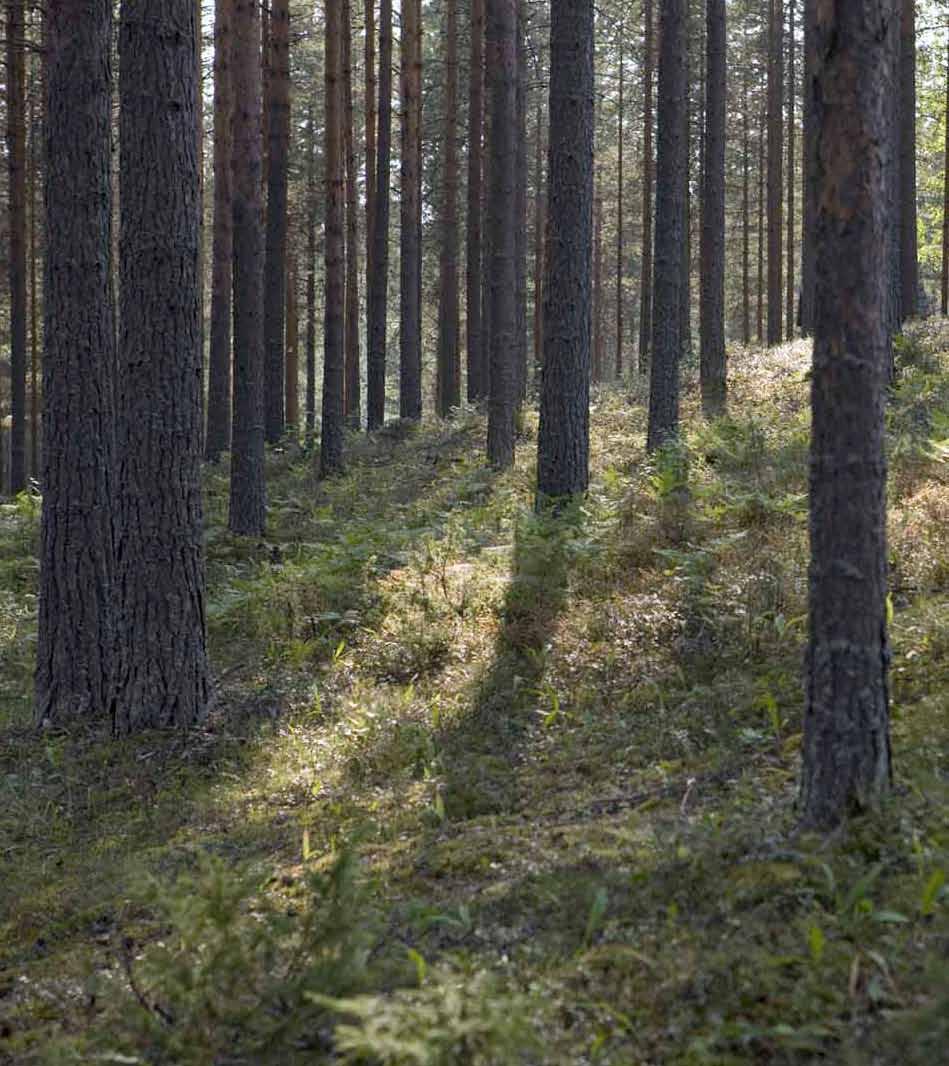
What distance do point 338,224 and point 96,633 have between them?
42.8 feet

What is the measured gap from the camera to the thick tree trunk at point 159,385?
7734 mm

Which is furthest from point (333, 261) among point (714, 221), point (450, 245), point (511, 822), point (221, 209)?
point (511, 822)

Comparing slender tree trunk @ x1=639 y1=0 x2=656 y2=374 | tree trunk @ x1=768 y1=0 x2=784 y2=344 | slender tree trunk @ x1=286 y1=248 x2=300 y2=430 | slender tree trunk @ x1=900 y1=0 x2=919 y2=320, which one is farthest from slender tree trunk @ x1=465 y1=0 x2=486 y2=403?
slender tree trunk @ x1=286 y1=248 x2=300 y2=430

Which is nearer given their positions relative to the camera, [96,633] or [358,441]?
[96,633]

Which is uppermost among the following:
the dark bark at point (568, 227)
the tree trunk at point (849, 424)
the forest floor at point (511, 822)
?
the dark bark at point (568, 227)

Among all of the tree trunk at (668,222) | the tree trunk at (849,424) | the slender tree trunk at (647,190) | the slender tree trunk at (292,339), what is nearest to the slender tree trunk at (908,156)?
the slender tree trunk at (647,190)

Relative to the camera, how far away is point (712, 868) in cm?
455

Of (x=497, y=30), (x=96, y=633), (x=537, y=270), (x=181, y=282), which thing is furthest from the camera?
(x=537, y=270)

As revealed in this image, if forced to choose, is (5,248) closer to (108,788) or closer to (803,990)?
(108,788)

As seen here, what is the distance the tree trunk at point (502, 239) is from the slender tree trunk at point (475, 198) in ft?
24.8

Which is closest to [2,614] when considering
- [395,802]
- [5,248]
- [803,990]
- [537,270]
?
[395,802]

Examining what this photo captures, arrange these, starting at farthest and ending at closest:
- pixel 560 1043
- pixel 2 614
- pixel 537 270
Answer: pixel 537 270 → pixel 2 614 → pixel 560 1043

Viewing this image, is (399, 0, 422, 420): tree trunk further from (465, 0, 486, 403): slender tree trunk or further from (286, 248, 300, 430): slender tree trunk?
(286, 248, 300, 430): slender tree trunk

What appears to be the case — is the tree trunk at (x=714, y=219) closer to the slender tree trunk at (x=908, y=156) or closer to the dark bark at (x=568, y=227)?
the slender tree trunk at (x=908, y=156)
